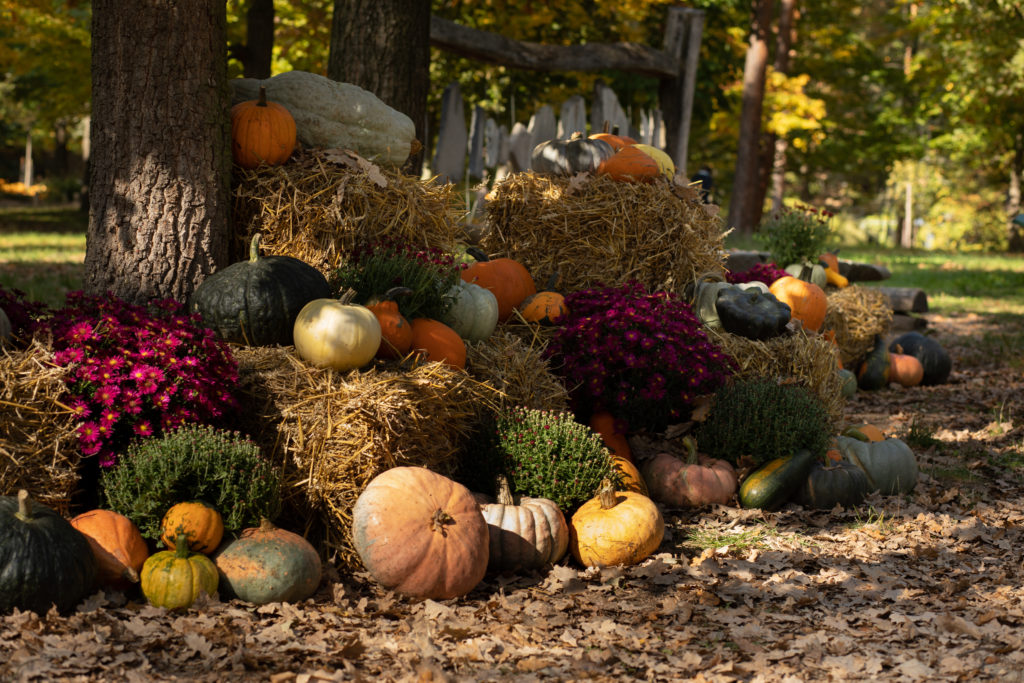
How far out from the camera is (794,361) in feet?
20.9

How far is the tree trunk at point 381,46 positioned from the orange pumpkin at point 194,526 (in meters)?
3.65

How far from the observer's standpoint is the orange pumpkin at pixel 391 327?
473 cm

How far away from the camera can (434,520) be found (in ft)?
13.3

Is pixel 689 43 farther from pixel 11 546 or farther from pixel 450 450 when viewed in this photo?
pixel 11 546

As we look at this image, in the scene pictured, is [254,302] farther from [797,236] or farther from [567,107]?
[567,107]

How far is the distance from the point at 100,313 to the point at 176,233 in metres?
0.87

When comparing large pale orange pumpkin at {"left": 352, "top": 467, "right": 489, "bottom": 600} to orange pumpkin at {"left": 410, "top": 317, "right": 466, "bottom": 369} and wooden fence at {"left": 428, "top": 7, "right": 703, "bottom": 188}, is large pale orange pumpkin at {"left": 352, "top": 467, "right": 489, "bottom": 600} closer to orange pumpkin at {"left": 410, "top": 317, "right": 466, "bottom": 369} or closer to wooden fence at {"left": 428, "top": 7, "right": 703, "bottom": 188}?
orange pumpkin at {"left": 410, "top": 317, "right": 466, "bottom": 369}

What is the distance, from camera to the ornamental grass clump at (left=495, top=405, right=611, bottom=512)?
186 inches

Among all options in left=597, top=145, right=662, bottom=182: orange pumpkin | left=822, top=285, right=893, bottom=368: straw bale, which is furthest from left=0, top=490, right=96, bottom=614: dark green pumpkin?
left=822, top=285, right=893, bottom=368: straw bale

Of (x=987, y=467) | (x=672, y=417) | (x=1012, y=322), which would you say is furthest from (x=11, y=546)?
(x=1012, y=322)

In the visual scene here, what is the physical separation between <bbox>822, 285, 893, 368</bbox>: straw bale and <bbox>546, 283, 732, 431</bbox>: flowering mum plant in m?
3.05

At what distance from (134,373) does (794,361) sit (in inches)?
169

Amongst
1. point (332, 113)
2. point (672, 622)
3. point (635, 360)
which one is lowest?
point (672, 622)

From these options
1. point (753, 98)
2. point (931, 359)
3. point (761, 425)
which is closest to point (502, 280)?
point (761, 425)
